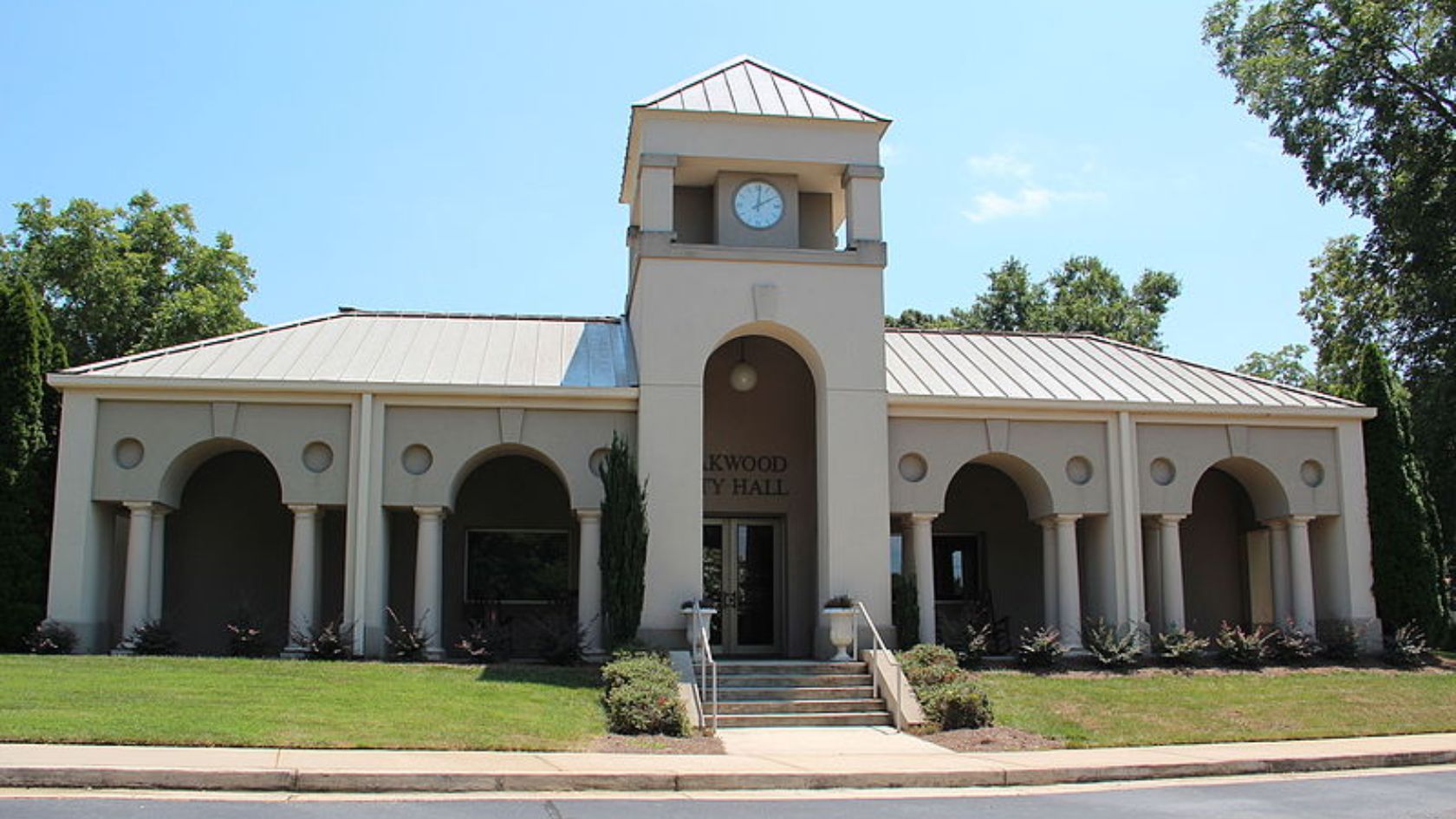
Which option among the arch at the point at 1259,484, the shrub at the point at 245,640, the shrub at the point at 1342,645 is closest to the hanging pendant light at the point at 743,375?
the arch at the point at 1259,484

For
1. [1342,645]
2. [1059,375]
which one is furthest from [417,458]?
[1342,645]

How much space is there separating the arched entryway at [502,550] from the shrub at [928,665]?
6383 mm

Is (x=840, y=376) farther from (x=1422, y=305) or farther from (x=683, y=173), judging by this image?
(x=1422, y=305)

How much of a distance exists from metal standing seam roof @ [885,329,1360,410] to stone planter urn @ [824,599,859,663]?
12.0 ft

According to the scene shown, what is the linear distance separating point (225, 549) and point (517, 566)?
477 centimetres

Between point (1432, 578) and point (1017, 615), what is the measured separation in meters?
6.83

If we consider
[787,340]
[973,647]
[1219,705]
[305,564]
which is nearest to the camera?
[1219,705]

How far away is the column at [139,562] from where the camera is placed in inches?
800

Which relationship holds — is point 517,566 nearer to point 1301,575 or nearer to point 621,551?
point 621,551

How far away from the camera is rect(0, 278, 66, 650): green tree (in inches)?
787

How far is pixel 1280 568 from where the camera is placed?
23141mm

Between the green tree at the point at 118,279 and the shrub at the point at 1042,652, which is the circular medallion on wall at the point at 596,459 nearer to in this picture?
the shrub at the point at 1042,652

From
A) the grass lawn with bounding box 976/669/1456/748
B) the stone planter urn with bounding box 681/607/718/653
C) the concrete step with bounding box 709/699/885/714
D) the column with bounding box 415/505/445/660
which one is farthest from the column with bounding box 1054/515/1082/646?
the column with bounding box 415/505/445/660

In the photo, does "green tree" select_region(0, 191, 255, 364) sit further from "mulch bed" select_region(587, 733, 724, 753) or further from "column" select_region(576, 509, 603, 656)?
"mulch bed" select_region(587, 733, 724, 753)
